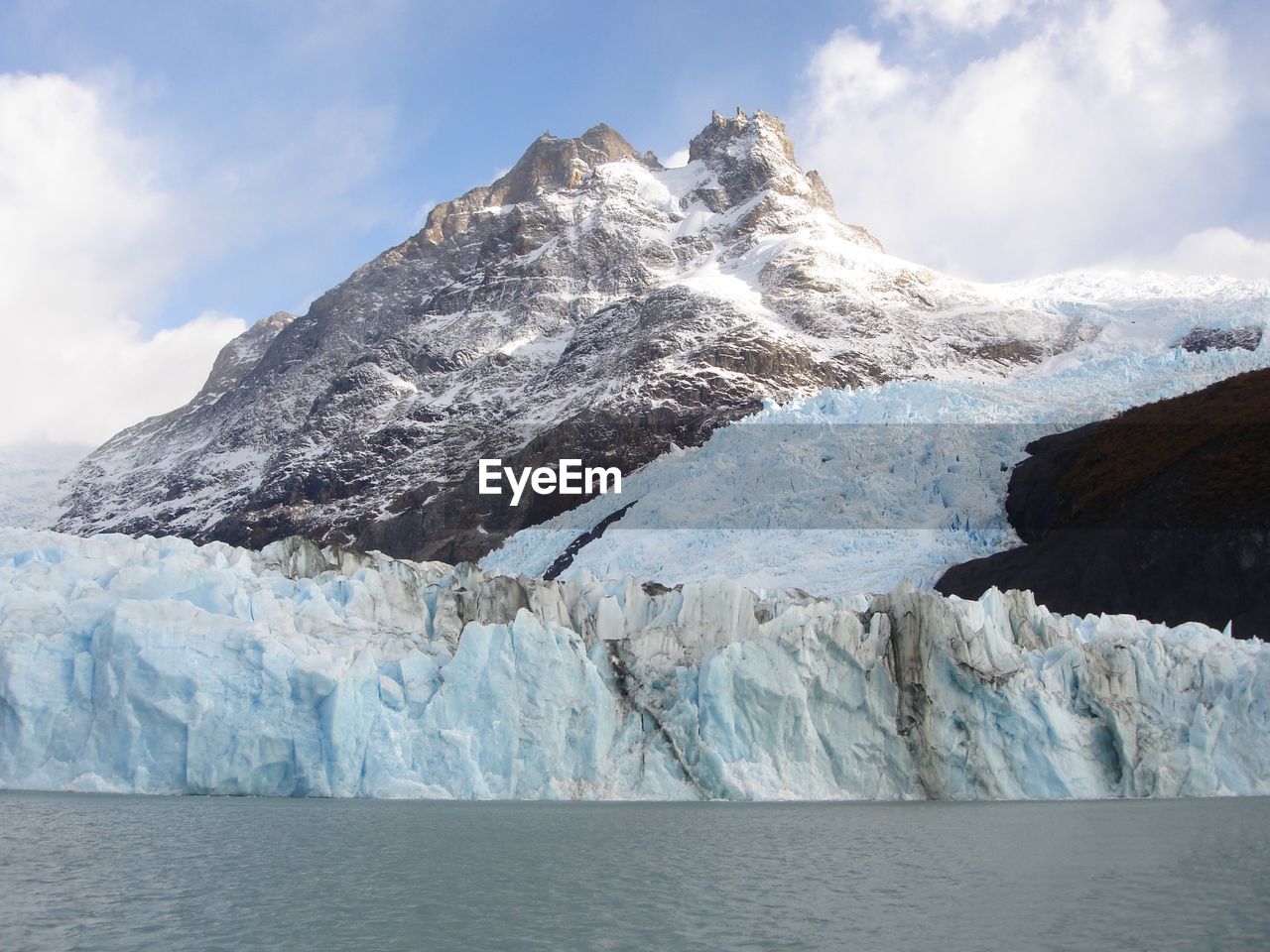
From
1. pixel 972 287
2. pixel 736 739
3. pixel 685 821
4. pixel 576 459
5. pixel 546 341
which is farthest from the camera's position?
pixel 546 341

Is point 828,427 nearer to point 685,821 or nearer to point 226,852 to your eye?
point 685,821

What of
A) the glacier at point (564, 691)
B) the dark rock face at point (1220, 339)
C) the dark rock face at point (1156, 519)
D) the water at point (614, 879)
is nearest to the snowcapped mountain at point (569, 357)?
the dark rock face at point (1220, 339)

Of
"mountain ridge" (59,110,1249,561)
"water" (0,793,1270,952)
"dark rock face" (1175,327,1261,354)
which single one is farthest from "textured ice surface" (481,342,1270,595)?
"mountain ridge" (59,110,1249,561)

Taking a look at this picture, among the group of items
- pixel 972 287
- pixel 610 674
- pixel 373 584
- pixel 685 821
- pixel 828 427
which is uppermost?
pixel 972 287

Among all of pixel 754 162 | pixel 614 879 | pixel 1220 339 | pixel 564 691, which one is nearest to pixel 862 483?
pixel 564 691

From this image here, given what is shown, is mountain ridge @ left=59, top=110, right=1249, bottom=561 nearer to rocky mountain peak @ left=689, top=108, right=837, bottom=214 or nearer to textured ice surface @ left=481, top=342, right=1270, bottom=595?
rocky mountain peak @ left=689, top=108, right=837, bottom=214

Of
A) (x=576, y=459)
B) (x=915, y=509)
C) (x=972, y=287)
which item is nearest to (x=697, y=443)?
(x=576, y=459)
